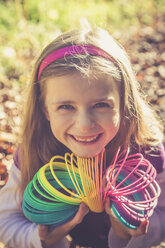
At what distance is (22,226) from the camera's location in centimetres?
195

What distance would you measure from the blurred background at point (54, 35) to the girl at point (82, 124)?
1053 millimetres

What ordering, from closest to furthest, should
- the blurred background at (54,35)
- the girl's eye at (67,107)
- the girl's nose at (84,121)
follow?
1. the girl's nose at (84,121)
2. the girl's eye at (67,107)
3. the blurred background at (54,35)

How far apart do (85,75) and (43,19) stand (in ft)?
13.5

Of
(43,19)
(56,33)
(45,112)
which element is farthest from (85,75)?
(43,19)

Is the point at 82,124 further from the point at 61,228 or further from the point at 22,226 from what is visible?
the point at 22,226

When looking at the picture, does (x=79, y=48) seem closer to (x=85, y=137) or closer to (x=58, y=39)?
(x=58, y=39)

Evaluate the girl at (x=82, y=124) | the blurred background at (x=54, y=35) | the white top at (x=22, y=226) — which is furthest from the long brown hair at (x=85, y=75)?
the blurred background at (x=54, y=35)

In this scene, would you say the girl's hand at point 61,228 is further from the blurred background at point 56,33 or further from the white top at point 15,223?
the blurred background at point 56,33

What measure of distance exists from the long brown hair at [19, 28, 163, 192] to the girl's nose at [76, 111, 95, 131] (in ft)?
0.72

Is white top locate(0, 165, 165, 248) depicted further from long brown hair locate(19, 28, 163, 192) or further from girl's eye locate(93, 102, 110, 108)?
girl's eye locate(93, 102, 110, 108)

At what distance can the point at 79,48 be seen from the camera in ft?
5.45

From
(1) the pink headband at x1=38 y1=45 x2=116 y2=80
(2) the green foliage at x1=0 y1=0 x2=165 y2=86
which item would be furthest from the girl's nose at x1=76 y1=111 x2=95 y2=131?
(2) the green foliage at x1=0 y1=0 x2=165 y2=86

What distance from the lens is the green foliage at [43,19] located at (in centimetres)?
428

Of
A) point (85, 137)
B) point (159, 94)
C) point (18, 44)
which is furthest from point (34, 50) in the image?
point (85, 137)
